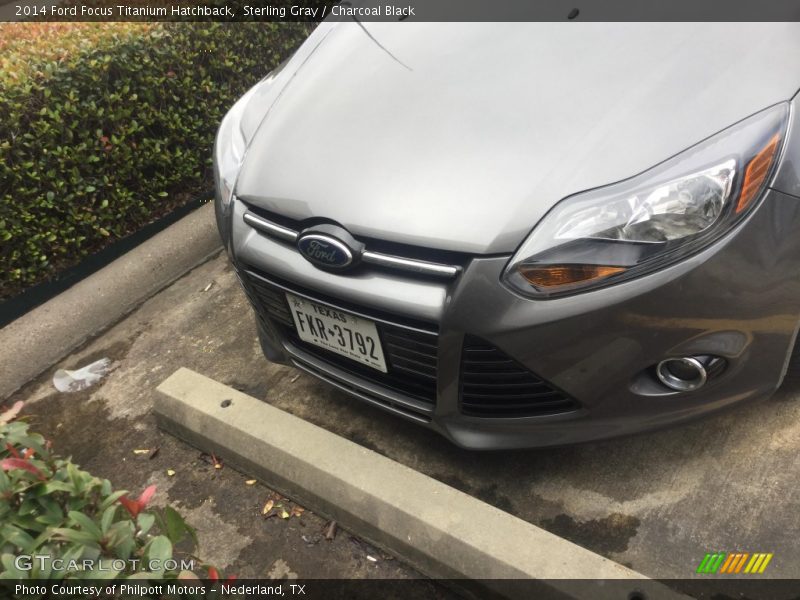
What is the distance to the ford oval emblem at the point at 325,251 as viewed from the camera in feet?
5.83

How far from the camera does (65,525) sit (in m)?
1.20

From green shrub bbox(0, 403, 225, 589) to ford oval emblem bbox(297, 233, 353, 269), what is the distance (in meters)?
0.75

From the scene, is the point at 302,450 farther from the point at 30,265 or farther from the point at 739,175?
the point at 30,265

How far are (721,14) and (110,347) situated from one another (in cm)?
270

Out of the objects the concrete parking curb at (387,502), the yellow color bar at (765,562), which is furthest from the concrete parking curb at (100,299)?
the yellow color bar at (765,562)

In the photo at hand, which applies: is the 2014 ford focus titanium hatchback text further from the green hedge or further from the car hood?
the green hedge

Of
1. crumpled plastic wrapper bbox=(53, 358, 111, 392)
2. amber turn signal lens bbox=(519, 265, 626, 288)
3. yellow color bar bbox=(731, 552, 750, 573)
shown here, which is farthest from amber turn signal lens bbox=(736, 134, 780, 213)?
crumpled plastic wrapper bbox=(53, 358, 111, 392)

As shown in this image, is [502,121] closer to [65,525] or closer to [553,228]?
[553,228]

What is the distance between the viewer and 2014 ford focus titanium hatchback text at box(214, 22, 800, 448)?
1569mm

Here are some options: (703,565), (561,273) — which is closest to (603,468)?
(703,565)

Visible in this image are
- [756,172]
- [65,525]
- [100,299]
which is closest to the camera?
[65,525]

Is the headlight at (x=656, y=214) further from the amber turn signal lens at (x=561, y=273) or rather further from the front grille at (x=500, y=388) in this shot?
the front grille at (x=500, y=388)

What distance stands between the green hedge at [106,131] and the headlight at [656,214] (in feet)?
8.20

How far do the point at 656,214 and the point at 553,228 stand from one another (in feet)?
0.78
